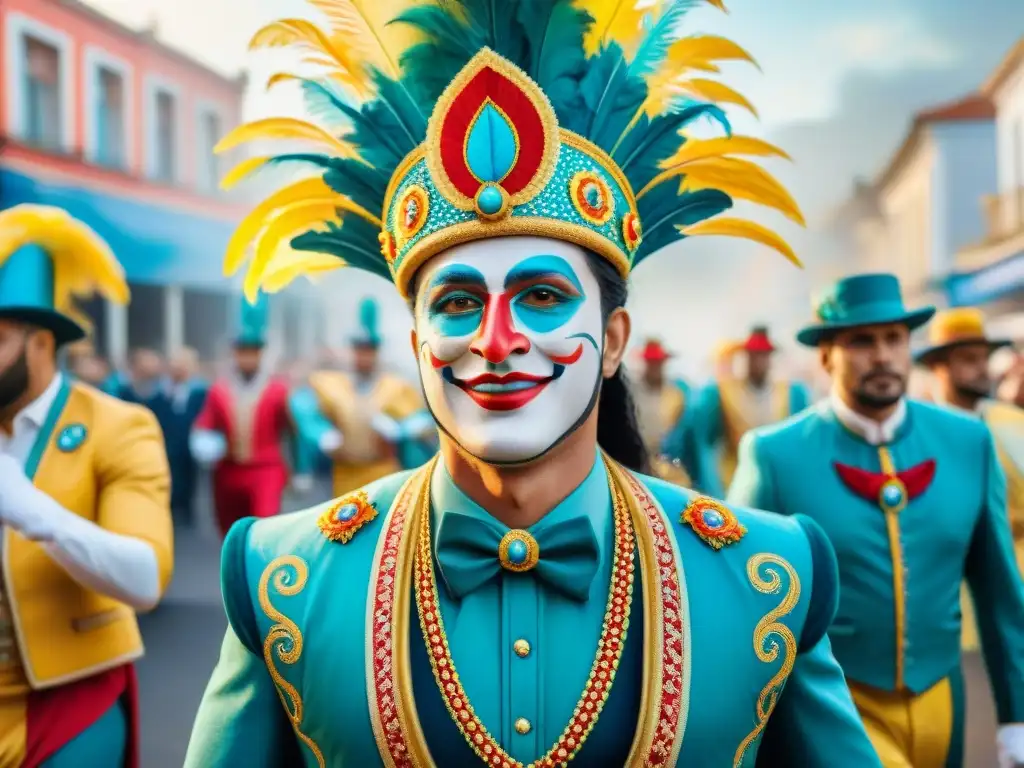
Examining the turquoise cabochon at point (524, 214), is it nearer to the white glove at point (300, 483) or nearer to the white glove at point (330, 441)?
the white glove at point (330, 441)

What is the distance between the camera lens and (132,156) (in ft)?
70.0

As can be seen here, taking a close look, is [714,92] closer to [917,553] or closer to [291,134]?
[291,134]

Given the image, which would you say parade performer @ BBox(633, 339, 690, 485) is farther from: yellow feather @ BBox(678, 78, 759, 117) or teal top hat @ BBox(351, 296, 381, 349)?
yellow feather @ BBox(678, 78, 759, 117)

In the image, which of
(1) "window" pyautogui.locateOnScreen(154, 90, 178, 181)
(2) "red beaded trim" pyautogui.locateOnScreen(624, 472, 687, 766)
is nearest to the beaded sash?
(2) "red beaded trim" pyautogui.locateOnScreen(624, 472, 687, 766)

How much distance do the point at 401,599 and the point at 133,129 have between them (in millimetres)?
21820

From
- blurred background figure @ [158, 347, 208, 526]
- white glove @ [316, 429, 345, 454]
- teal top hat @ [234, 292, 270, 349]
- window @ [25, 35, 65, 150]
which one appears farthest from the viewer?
window @ [25, 35, 65, 150]

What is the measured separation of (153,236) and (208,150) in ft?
17.2

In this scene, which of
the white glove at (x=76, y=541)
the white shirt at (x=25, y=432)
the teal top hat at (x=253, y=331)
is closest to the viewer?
the white glove at (x=76, y=541)

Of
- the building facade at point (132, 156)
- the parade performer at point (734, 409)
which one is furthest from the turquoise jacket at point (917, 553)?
the building facade at point (132, 156)

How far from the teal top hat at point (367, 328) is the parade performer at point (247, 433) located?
0.86 m

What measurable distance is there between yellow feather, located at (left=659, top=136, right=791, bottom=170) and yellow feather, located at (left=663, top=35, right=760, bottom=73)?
0.16m

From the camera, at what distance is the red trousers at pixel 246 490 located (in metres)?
8.63

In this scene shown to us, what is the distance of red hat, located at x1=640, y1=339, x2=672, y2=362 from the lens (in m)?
9.41

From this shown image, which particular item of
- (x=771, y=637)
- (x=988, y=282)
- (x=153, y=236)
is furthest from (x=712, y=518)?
(x=988, y=282)
